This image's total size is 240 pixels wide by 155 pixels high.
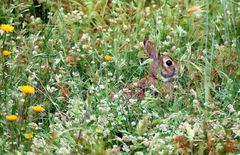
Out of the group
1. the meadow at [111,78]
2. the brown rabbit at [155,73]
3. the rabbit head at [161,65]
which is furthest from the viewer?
the rabbit head at [161,65]

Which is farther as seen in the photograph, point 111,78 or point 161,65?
point 161,65

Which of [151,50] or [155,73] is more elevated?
[151,50]

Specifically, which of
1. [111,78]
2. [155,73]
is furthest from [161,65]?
[111,78]

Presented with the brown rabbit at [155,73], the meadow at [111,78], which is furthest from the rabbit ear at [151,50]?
the meadow at [111,78]

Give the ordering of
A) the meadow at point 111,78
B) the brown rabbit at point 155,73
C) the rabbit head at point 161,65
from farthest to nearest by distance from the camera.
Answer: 1. the rabbit head at point 161,65
2. the brown rabbit at point 155,73
3. the meadow at point 111,78

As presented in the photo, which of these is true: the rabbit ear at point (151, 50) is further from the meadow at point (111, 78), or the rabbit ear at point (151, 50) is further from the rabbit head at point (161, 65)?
the meadow at point (111, 78)

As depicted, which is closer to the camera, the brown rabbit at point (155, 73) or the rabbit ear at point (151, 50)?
the brown rabbit at point (155, 73)

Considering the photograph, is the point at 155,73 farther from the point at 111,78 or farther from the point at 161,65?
the point at 111,78
